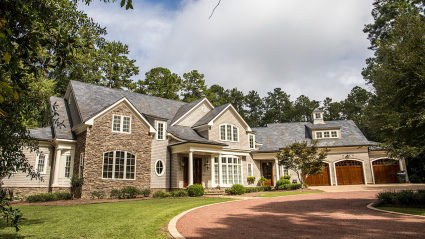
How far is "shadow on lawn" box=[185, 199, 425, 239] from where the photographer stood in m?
6.62

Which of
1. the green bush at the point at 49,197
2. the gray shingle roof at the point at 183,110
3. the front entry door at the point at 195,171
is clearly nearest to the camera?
the green bush at the point at 49,197

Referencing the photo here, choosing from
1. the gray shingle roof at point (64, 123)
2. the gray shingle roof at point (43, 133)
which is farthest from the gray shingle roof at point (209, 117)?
the gray shingle roof at point (43, 133)

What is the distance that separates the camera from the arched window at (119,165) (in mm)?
18125

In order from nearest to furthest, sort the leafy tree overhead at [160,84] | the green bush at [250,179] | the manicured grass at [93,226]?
the manicured grass at [93,226] < the green bush at [250,179] < the leafy tree overhead at [160,84]

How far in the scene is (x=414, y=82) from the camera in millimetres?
10453

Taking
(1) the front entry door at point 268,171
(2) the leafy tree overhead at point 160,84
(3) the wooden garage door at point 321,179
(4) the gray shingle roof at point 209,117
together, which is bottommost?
(3) the wooden garage door at point 321,179

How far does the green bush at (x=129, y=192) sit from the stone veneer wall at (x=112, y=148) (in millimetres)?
1028

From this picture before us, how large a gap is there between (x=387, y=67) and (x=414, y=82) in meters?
1.21

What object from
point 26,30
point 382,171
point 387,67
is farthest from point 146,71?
point 26,30

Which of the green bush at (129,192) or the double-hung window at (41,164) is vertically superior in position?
the double-hung window at (41,164)

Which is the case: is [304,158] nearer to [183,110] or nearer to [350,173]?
[350,173]

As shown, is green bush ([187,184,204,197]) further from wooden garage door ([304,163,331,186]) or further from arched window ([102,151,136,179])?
wooden garage door ([304,163,331,186])

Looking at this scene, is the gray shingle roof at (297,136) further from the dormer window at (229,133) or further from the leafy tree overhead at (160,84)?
the leafy tree overhead at (160,84)

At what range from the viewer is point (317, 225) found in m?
7.74
